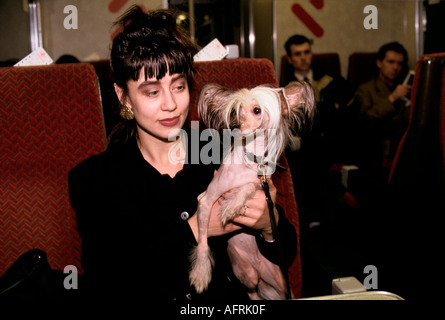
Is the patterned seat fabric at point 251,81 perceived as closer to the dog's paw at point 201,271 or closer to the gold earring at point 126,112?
the gold earring at point 126,112

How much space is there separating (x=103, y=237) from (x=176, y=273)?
0.99ft

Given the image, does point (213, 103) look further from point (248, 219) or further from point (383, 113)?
point (383, 113)

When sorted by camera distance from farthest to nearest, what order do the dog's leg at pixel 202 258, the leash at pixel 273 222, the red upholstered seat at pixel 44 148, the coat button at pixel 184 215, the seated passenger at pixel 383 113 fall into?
the seated passenger at pixel 383 113 → the red upholstered seat at pixel 44 148 → the coat button at pixel 184 215 → the dog's leg at pixel 202 258 → the leash at pixel 273 222

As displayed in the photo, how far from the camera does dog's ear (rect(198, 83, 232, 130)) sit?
103 centimetres

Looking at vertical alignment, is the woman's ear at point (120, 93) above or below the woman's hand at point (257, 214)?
above

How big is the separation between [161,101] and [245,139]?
0.98ft

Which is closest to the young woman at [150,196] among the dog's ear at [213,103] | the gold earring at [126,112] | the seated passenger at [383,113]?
the gold earring at [126,112]

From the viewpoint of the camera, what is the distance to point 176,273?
1.17 metres

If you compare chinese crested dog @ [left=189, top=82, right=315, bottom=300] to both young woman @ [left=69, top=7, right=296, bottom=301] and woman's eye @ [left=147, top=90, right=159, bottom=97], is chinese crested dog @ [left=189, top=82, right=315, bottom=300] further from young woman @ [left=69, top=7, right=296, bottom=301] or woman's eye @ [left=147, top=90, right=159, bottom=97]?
woman's eye @ [left=147, top=90, right=159, bottom=97]

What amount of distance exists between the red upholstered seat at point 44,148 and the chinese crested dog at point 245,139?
63 cm

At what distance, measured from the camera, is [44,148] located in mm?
1452

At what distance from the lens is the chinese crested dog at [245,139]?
0.99 m

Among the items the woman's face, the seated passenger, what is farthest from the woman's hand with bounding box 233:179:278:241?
the seated passenger
